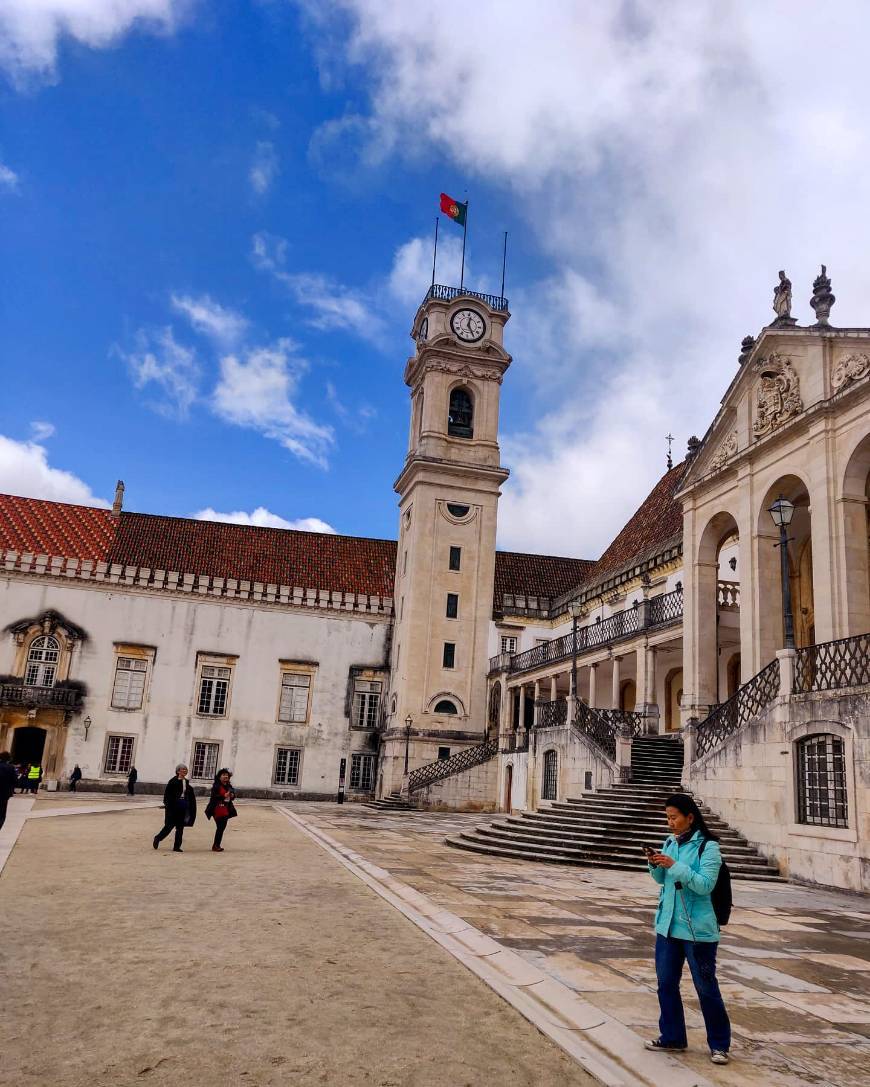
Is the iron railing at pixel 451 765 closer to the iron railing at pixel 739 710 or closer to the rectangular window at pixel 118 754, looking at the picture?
the rectangular window at pixel 118 754

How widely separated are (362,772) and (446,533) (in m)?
11.9

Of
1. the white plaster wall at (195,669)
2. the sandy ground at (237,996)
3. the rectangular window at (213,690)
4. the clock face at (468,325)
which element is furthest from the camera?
the clock face at (468,325)

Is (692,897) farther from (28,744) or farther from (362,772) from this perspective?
(28,744)

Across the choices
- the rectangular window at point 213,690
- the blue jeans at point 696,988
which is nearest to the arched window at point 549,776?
the rectangular window at point 213,690

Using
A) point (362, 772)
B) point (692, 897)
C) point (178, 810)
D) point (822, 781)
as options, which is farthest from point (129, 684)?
point (692, 897)

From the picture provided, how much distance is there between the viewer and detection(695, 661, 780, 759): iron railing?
54.2 ft

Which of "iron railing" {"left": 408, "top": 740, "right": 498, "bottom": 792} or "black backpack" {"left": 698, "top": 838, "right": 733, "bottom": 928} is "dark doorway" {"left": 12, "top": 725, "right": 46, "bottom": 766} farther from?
"black backpack" {"left": 698, "top": 838, "right": 733, "bottom": 928}

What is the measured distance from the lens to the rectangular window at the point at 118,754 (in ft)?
130

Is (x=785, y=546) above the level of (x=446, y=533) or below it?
below

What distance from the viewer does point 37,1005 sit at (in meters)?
5.26

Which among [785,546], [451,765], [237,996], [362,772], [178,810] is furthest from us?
[362,772]

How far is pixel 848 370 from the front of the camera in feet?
59.2

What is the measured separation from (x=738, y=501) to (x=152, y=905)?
16.6 meters

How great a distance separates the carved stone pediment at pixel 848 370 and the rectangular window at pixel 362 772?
29.7 m
